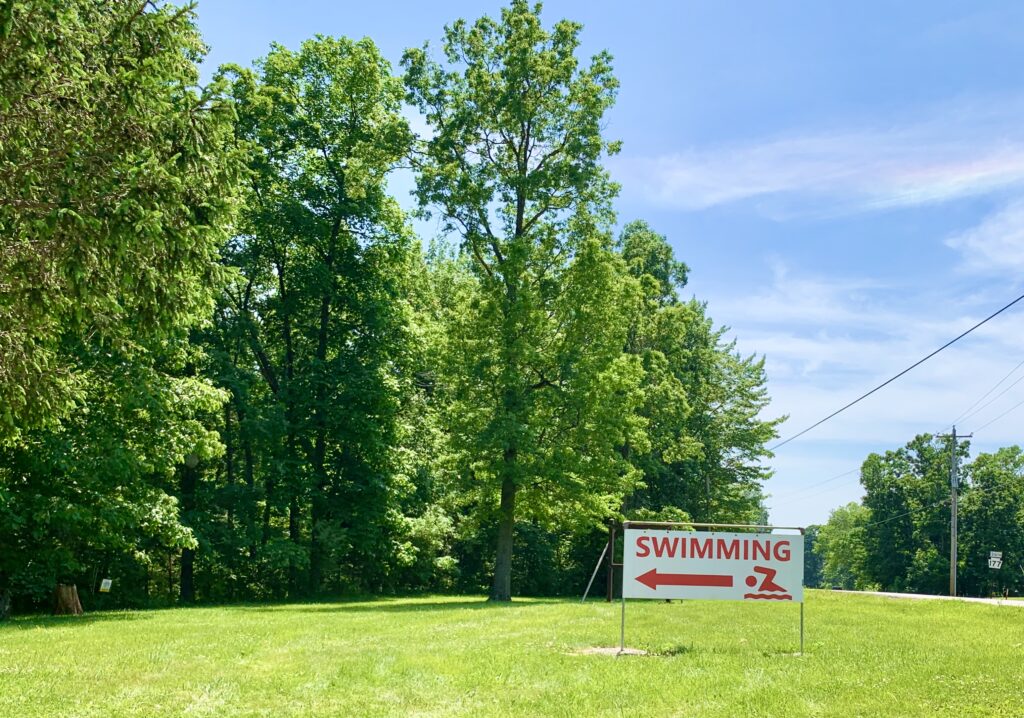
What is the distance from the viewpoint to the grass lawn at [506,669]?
30.8ft

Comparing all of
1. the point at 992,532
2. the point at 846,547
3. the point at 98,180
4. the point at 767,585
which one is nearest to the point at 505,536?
the point at 767,585

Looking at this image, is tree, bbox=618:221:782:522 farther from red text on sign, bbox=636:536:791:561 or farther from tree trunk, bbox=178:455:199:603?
red text on sign, bbox=636:536:791:561

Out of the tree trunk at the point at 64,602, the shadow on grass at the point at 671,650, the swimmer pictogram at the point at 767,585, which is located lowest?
the tree trunk at the point at 64,602

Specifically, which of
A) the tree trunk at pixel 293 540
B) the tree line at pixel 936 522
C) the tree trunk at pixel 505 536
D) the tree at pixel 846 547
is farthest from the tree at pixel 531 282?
the tree at pixel 846 547

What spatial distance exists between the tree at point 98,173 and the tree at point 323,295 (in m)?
20.6

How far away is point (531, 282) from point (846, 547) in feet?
258

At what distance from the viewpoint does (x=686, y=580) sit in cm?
1421

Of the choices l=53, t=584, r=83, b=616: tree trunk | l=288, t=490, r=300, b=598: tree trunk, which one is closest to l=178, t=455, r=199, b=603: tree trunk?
l=288, t=490, r=300, b=598: tree trunk

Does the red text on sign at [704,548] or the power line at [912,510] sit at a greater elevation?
the red text on sign at [704,548]

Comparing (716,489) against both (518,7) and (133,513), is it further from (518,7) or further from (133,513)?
(133,513)

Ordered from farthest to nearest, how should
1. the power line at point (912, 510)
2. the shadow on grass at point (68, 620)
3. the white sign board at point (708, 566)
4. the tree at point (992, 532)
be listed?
1. the power line at point (912, 510)
2. the tree at point (992, 532)
3. the shadow on grass at point (68, 620)
4. the white sign board at point (708, 566)

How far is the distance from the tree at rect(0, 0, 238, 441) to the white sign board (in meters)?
7.80

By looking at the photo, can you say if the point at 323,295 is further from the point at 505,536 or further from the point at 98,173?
the point at 98,173

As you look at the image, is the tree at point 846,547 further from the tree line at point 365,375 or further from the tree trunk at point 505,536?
the tree trunk at point 505,536
